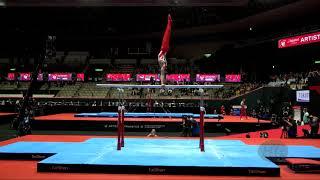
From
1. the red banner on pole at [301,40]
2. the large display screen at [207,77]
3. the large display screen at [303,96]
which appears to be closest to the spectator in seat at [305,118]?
the large display screen at [303,96]

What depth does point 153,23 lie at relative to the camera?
3084cm

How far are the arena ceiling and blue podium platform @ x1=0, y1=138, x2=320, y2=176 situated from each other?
10048mm

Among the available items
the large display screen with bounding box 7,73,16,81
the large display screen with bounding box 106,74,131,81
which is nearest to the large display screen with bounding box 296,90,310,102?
the large display screen with bounding box 106,74,131,81

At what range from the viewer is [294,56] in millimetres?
29219

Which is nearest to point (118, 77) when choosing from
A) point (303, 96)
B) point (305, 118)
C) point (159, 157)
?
point (303, 96)

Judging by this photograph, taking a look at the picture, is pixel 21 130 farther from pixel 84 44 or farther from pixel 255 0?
pixel 84 44

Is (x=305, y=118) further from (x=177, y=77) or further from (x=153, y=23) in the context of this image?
(x=153, y=23)

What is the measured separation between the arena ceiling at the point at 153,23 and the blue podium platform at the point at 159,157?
10.0 metres

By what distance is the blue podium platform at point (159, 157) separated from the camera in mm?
6535

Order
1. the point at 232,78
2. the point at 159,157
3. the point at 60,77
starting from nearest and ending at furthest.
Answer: the point at 159,157 < the point at 232,78 < the point at 60,77

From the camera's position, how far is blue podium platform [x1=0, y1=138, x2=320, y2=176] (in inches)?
257

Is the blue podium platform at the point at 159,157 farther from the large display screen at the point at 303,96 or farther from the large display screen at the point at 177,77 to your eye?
the large display screen at the point at 177,77

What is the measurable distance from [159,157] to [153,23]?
80.6ft

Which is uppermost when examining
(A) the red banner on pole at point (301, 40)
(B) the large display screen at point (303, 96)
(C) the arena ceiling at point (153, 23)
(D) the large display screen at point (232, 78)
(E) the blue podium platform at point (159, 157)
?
(C) the arena ceiling at point (153, 23)
